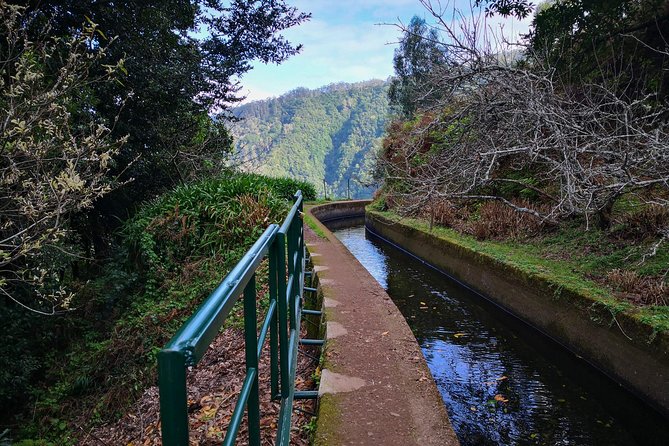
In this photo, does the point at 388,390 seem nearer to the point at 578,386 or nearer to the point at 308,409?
the point at 308,409

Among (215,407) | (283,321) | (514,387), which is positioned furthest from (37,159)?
(514,387)

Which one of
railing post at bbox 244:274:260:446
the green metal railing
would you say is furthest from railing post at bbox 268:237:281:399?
railing post at bbox 244:274:260:446

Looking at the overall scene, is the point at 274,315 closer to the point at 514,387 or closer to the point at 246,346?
the point at 246,346

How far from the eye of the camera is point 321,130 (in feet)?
274

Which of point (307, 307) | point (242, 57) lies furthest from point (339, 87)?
point (307, 307)

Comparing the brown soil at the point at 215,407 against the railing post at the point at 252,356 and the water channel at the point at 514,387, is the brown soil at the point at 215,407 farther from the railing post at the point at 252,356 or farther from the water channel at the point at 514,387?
the water channel at the point at 514,387

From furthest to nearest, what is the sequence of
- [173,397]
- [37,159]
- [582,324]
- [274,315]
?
[582,324]
[37,159]
[274,315]
[173,397]

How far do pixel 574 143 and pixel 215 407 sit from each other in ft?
17.0

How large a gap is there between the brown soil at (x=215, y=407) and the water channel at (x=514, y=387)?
1518 mm

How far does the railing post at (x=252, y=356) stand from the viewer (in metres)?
1.24

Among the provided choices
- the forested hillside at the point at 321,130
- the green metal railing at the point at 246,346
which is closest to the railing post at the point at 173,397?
the green metal railing at the point at 246,346

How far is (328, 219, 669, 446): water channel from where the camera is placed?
11.2ft

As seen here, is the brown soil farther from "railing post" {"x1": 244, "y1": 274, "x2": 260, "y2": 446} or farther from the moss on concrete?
the moss on concrete

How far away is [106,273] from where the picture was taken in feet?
22.1
